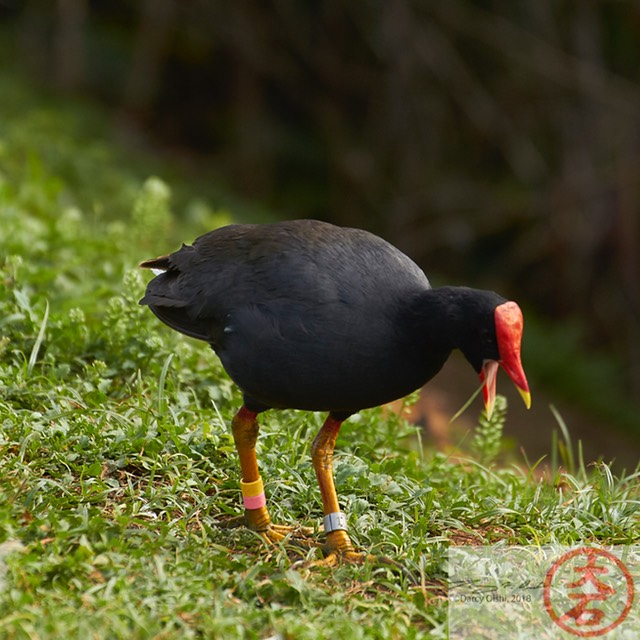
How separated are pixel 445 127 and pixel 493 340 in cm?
1037

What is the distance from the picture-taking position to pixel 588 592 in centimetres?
374

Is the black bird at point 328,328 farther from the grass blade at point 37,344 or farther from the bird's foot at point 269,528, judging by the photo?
the grass blade at point 37,344

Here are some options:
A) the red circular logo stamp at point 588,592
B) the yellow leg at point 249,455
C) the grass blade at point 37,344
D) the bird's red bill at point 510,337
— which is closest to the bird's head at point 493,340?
the bird's red bill at point 510,337

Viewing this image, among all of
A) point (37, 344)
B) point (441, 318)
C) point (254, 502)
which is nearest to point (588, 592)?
point (441, 318)

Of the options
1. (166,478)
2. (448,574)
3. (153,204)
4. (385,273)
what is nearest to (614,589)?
(448,574)

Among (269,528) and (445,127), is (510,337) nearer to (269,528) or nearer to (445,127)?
(269,528)

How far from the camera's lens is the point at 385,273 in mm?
3836

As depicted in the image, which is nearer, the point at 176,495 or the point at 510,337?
the point at 510,337

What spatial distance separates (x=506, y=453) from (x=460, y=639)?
150 inches

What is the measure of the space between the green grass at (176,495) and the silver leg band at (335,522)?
0.18 meters

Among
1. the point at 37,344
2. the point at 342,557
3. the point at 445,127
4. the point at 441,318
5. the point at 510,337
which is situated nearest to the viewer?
the point at 510,337

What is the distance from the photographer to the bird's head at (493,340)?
137 inches

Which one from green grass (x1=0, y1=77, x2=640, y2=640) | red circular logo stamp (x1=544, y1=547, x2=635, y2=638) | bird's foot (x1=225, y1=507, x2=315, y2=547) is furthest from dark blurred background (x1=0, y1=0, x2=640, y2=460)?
bird's foot (x1=225, y1=507, x2=315, y2=547)

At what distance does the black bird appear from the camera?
11.8 ft
